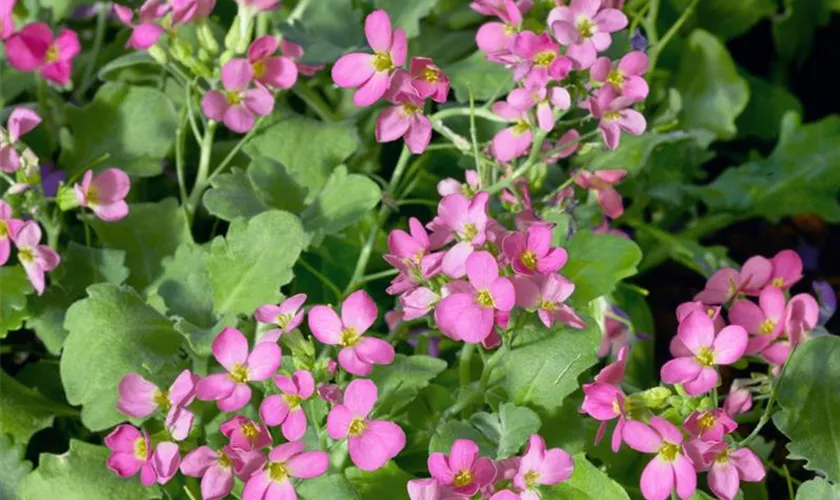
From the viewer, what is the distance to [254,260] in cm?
95

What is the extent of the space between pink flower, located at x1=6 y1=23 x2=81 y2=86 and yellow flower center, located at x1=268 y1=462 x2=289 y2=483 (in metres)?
0.52

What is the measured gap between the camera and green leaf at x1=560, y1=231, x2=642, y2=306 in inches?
37.3

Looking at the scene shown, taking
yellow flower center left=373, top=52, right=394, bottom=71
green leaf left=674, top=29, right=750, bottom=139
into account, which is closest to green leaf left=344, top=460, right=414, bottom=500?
yellow flower center left=373, top=52, right=394, bottom=71

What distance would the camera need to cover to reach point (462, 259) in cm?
83

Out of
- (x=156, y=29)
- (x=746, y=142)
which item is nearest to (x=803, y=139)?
(x=746, y=142)

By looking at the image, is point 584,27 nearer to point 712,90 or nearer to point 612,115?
point 612,115

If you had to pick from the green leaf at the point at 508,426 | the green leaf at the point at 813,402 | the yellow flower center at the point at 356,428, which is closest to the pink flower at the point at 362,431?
the yellow flower center at the point at 356,428

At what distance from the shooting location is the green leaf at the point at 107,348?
2.98ft

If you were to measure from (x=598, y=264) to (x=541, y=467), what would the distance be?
0.23 metres

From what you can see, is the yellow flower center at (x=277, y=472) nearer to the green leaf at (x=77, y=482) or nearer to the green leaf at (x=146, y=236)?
the green leaf at (x=77, y=482)

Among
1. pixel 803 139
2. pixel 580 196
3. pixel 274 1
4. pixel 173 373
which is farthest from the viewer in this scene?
pixel 803 139

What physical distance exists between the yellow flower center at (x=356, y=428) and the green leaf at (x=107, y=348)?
22 cm

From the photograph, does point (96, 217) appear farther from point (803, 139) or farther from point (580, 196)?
point (803, 139)

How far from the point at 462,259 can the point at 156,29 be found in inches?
14.8
